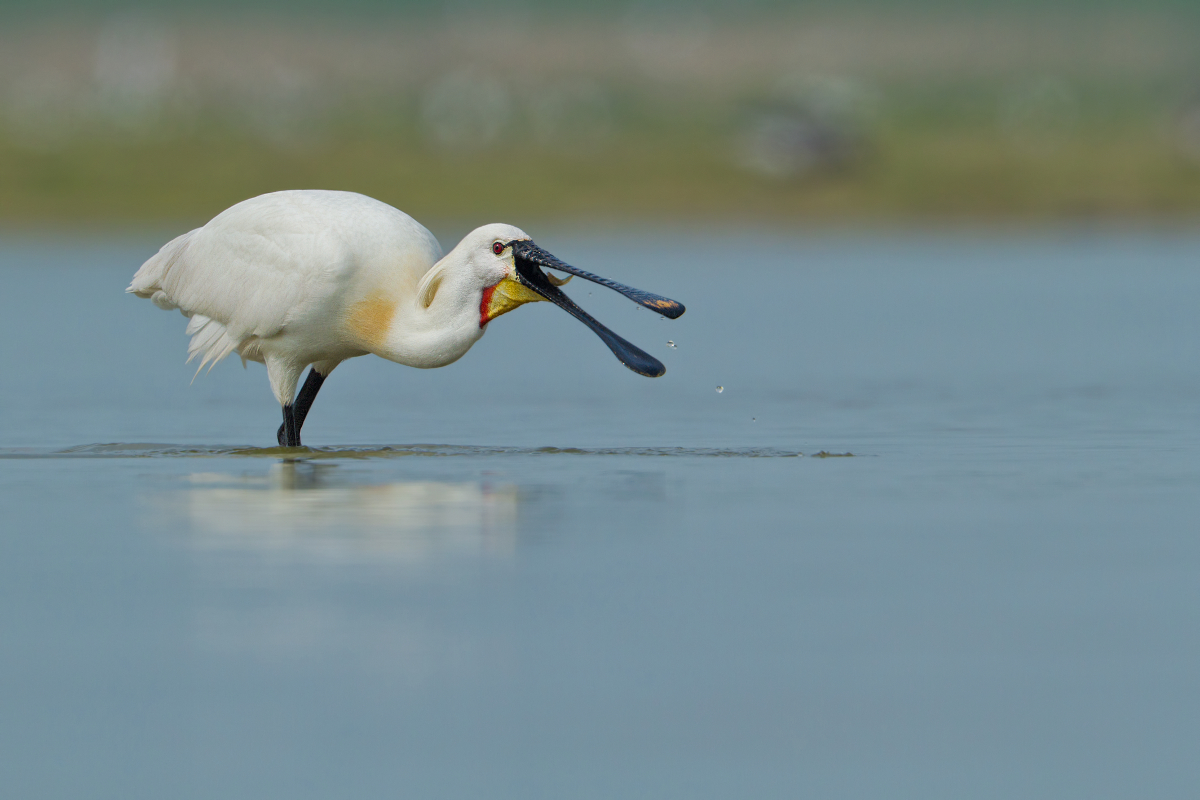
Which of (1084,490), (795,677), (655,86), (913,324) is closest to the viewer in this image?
(795,677)

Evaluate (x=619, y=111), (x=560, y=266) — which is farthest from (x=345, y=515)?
(x=619, y=111)

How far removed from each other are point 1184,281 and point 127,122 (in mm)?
58754

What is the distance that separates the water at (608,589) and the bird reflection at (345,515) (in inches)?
1.3

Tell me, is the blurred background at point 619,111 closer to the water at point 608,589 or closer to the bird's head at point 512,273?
the water at point 608,589

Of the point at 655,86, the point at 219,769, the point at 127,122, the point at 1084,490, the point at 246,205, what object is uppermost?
the point at 655,86

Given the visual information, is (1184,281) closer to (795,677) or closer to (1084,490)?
(1084,490)

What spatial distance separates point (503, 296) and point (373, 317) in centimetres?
77

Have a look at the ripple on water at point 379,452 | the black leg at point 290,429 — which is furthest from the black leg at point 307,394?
the ripple on water at point 379,452

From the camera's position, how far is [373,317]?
1242 centimetres

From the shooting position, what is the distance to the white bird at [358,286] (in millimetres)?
12242

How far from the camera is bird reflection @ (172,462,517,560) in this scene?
30.3ft

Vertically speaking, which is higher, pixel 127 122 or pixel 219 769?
pixel 127 122

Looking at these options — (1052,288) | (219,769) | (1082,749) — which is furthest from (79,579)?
(1052,288)

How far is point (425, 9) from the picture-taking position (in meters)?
194
